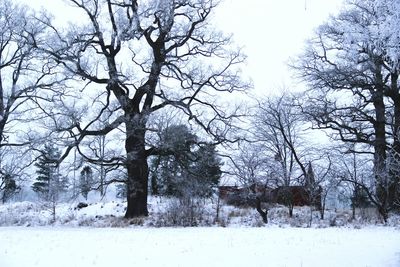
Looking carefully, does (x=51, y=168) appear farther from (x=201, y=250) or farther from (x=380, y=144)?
(x=380, y=144)

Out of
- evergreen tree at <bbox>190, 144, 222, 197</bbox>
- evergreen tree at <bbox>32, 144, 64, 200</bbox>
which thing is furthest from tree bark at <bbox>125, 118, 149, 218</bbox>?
evergreen tree at <bbox>32, 144, 64, 200</bbox>

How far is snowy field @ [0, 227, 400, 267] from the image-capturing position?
928 cm

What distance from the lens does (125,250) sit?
11023mm

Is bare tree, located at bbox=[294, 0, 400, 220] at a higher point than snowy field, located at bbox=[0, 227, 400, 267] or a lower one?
higher

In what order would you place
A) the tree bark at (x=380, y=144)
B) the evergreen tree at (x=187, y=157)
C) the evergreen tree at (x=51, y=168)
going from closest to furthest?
the evergreen tree at (x=51, y=168), the evergreen tree at (x=187, y=157), the tree bark at (x=380, y=144)

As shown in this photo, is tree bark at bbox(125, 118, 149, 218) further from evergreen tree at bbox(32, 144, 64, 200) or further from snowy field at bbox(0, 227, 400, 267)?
snowy field at bbox(0, 227, 400, 267)

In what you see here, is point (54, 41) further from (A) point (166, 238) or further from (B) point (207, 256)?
(B) point (207, 256)

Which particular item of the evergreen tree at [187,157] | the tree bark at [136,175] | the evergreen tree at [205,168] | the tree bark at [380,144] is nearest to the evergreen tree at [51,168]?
the tree bark at [136,175]

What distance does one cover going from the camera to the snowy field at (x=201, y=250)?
9281mm

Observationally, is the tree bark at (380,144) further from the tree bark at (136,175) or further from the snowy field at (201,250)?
the tree bark at (136,175)

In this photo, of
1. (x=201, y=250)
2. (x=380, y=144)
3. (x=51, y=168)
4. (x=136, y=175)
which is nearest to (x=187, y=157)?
(x=136, y=175)

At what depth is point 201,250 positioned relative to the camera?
1085 cm

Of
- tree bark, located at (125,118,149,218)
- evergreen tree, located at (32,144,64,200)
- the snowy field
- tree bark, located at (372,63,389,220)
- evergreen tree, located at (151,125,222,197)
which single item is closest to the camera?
the snowy field

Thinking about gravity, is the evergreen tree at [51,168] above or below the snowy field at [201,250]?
above
